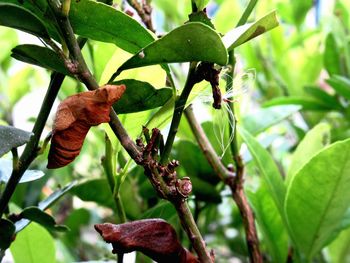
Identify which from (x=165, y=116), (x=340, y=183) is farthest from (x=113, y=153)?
(x=340, y=183)

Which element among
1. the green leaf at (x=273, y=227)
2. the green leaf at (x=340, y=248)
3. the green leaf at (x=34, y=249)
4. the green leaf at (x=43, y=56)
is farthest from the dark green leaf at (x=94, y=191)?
the green leaf at (x=340, y=248)

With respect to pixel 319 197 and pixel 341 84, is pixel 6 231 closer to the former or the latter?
pixel 319 197

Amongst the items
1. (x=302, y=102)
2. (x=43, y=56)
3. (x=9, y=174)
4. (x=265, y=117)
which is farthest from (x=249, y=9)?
(x=302, y=102)

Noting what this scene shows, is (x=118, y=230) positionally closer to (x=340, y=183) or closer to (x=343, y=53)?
(x=340, y=183)

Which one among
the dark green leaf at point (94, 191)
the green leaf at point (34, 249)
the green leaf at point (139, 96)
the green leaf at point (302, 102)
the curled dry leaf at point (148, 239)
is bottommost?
the curled dry leaf at point (148, 239)

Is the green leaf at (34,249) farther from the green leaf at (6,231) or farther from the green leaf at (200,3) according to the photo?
the green leaf at (200,3)

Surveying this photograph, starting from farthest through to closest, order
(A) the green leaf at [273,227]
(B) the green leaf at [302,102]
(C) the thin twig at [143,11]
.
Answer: (B) the green leaf at [302,102], (A) the green leaf at [273,227], (C) the thin twig at [143,11]
